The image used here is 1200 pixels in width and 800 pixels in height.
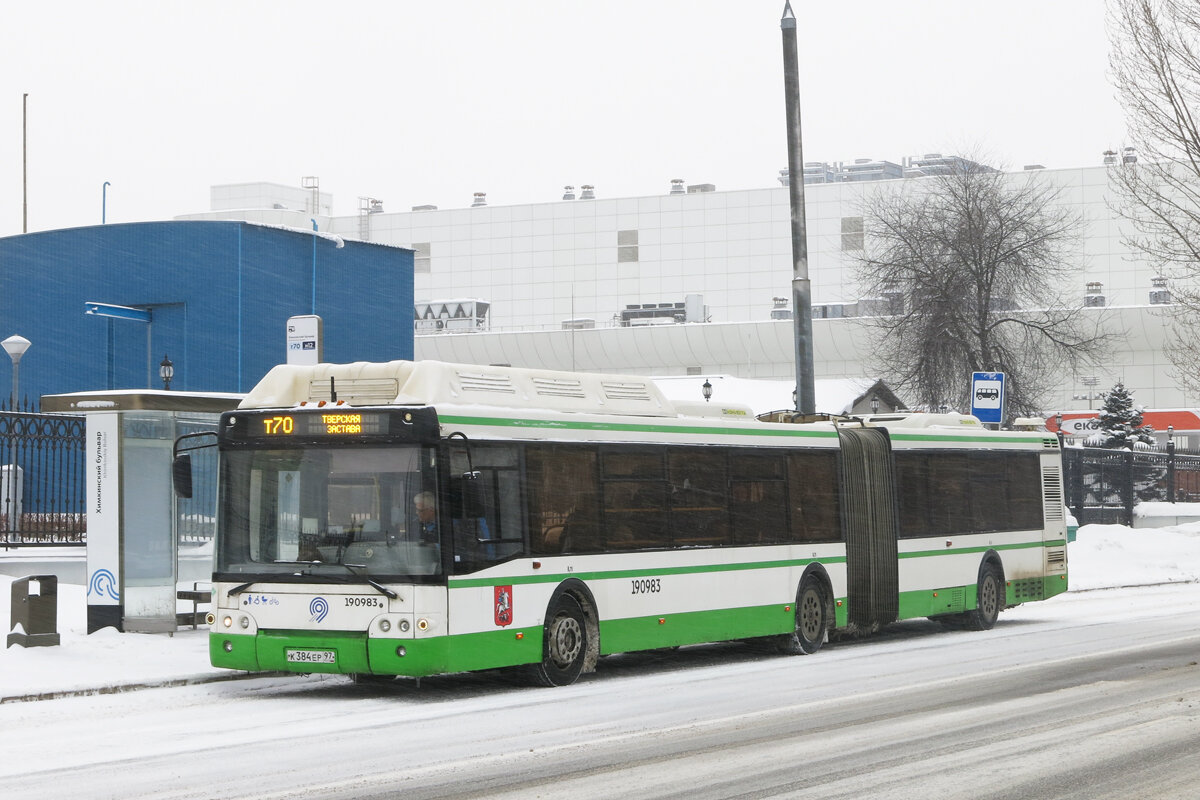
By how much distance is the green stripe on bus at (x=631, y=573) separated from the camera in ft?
45.7

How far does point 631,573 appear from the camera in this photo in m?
15.8

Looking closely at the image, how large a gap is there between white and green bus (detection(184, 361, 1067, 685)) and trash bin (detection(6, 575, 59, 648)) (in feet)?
7.00

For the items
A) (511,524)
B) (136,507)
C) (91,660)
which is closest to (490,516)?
(511,524)

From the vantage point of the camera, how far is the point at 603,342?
96.8 meters

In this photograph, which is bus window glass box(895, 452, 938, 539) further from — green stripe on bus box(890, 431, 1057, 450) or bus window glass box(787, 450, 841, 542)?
bus window glass box(787, 450, 841, 542)

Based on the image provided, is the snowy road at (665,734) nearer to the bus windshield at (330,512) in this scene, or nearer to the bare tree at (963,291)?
the bus windshield at (330,512)

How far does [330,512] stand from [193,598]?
13.4 feet

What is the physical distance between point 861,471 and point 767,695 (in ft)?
20.2

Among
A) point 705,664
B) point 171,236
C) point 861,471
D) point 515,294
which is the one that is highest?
point 515,294

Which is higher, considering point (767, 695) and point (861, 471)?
point (861, 471)

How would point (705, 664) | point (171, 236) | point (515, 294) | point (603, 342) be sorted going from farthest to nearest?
point (515, 294)
point (603, 342)
point (171, 236)
point (705, 664)

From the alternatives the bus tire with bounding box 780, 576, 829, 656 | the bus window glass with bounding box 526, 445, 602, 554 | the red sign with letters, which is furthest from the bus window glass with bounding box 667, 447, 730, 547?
the red sign with letters

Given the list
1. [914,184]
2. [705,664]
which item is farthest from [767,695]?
[914,184]

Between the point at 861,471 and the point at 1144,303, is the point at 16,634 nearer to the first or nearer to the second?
the point at 861,471
